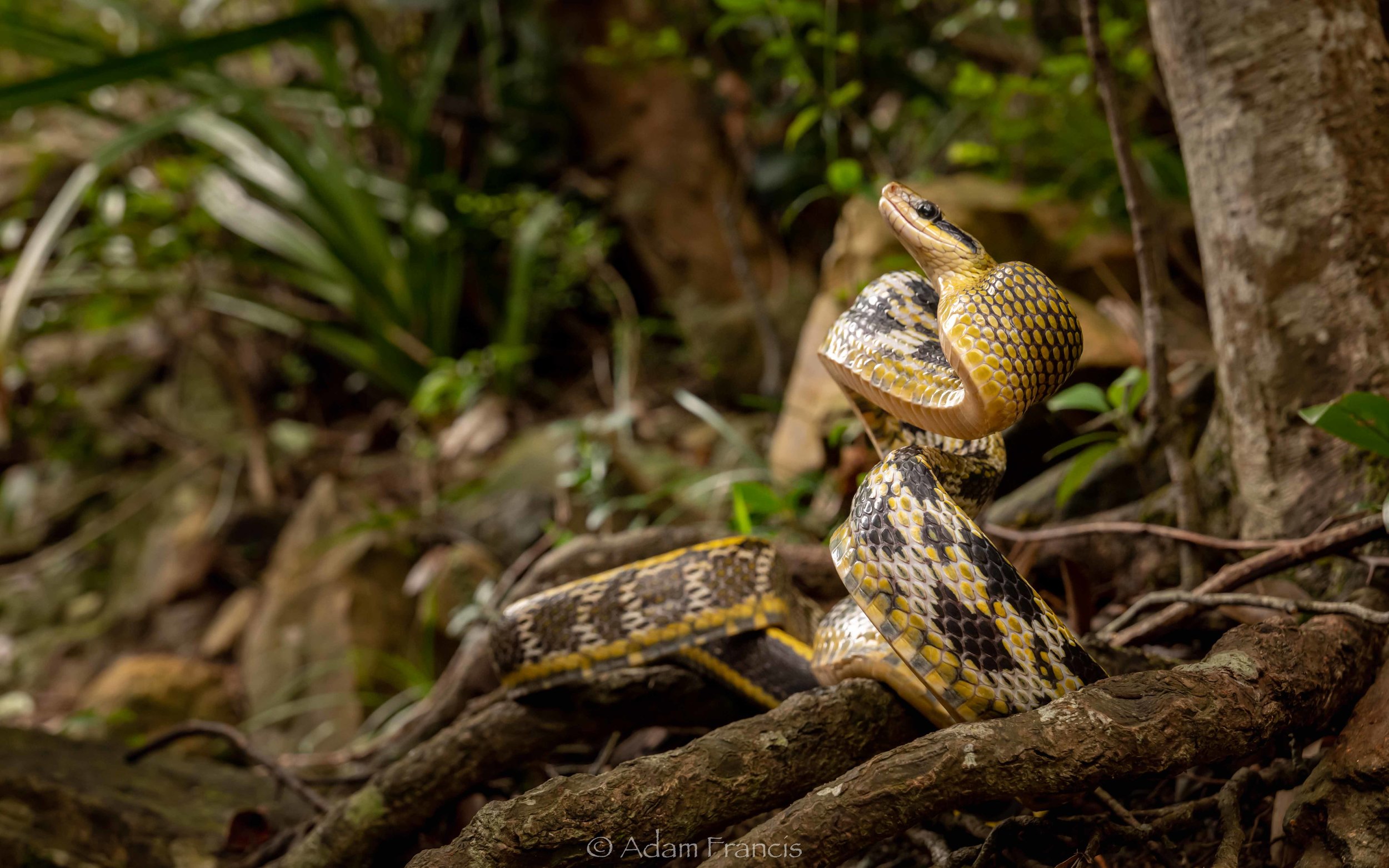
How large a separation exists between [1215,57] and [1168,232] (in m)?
2.29

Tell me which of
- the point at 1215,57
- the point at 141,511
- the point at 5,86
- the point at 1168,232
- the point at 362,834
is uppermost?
the point at 5,86

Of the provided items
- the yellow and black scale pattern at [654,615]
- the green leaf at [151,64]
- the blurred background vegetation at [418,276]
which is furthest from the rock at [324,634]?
the green leaf at [151,64]

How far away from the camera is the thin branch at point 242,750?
2.21m

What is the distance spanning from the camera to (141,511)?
6.40m

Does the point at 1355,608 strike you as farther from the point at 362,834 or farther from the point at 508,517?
the point at 508,517

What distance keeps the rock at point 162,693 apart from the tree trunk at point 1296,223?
500cm

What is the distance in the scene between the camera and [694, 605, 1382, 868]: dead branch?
1225 mm

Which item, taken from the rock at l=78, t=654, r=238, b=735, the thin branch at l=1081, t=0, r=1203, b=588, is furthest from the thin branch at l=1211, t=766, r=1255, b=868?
the rock at l=78, t=654, r=238, b=735

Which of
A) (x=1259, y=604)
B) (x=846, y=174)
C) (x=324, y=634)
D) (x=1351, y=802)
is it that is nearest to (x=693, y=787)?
(x=1351, y=802)

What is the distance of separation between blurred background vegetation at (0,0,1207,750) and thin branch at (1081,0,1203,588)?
1.37 meters

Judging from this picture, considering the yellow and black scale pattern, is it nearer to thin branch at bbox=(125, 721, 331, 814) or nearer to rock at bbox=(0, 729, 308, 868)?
thin branch at bbox=(125, 721, 331, 814)

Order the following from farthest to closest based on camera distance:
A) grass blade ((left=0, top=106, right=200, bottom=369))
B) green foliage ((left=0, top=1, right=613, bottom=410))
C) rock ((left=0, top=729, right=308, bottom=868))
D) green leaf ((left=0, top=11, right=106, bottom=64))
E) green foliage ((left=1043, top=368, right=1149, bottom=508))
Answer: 1. green foliage ((left=0, top=1, right=613, bottom=410))
2. green leaf ((left=0, top=11, right=106, bottom=64))
3. grass blade ((left=0, top=106, right=200, bottom=369))
4. green foliage ((left=1043, top=368, right=1149, bottom=508))
5. rock ((left=0, top=729, right=308, bottom=868))

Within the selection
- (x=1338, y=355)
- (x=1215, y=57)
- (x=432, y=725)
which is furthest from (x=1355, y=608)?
(x=432, y=725)

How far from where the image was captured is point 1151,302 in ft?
6.38
